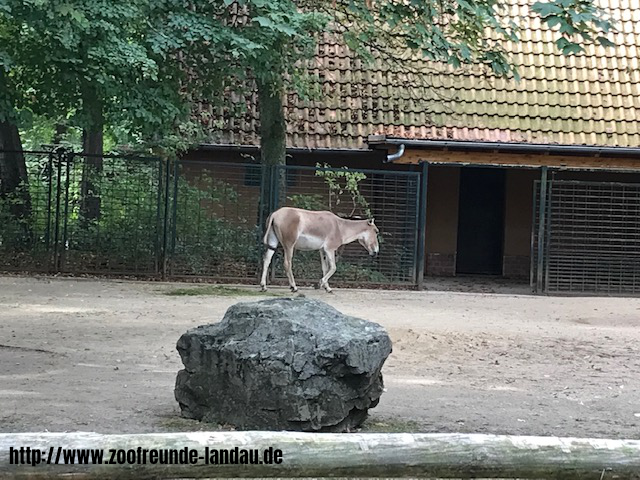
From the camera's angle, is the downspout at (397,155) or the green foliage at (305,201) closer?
the downspout at (397,155)

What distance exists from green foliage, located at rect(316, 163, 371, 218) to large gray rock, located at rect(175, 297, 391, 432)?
1141cm

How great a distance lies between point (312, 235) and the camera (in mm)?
17141

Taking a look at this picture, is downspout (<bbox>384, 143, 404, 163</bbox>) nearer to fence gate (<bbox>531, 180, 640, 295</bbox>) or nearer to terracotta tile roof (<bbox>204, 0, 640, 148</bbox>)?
terracotta tile roof (<bbox>204, 0, 640, 148</bbox>)

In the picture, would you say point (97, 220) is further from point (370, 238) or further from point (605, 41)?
point (605, 41)

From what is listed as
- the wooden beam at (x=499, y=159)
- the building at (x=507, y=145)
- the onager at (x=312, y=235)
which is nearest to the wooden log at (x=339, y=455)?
the onager at (x=312, y=235)

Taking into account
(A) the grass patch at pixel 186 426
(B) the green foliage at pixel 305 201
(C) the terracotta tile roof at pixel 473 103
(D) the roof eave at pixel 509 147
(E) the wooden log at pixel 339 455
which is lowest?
(A) the grass patch at pixel 186 426

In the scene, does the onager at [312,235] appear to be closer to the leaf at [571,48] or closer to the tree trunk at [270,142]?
the tree trunk at [270,142]

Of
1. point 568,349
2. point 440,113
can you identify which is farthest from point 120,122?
point 568,349

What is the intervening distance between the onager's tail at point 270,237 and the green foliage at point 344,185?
160 cm

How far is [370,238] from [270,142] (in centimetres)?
256

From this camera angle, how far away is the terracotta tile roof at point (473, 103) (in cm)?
1975

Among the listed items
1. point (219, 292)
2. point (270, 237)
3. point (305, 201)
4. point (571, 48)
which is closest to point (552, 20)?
point (571, 48)

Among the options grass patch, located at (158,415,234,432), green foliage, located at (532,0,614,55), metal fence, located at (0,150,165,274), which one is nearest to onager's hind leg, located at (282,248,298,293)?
metal fence, located at (0,150,165,274)

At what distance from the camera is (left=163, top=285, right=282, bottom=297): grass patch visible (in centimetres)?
1543
